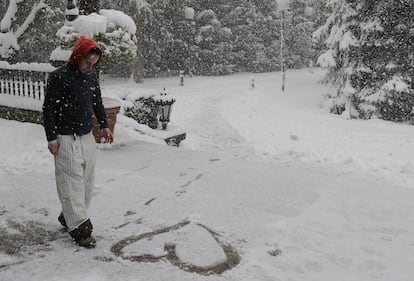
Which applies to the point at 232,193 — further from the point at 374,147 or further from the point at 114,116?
the point at 374,147

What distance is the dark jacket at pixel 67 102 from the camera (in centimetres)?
450

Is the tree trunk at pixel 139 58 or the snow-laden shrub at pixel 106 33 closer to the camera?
the snow-laden shrub at pixel 106 33

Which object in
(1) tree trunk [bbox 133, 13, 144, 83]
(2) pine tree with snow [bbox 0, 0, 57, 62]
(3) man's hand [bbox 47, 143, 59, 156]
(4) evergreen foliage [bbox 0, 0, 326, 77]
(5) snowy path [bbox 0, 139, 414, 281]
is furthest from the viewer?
(4) evergreen foliage [bbox 0, 0, 326, 77]

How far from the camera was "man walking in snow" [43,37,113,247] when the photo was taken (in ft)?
14.7

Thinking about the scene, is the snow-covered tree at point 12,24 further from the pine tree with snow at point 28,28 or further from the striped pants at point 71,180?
the striped pants at point 71,180

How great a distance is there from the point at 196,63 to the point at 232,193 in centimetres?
3294

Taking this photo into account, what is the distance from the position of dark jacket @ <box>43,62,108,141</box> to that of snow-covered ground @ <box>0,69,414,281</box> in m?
1.25

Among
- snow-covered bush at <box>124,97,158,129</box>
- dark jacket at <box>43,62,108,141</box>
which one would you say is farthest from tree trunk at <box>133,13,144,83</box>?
dark jacket at <box>43,62,108,141</box>

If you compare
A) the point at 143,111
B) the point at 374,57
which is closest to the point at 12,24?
the point at 143,111

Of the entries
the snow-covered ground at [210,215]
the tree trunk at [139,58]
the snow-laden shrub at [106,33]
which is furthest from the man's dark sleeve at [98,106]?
the tree trunk at [139,58]

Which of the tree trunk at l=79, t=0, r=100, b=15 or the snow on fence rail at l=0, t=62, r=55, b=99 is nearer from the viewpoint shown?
the tree trunk at l=79, t=0, r=100, b=15

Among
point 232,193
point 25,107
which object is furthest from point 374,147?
point 25,107

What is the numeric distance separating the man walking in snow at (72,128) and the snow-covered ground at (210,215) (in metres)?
0.40

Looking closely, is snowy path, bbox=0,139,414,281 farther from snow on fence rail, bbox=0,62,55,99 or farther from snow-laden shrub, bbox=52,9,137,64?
snow on fence rail, bbox=0,62,55,99
